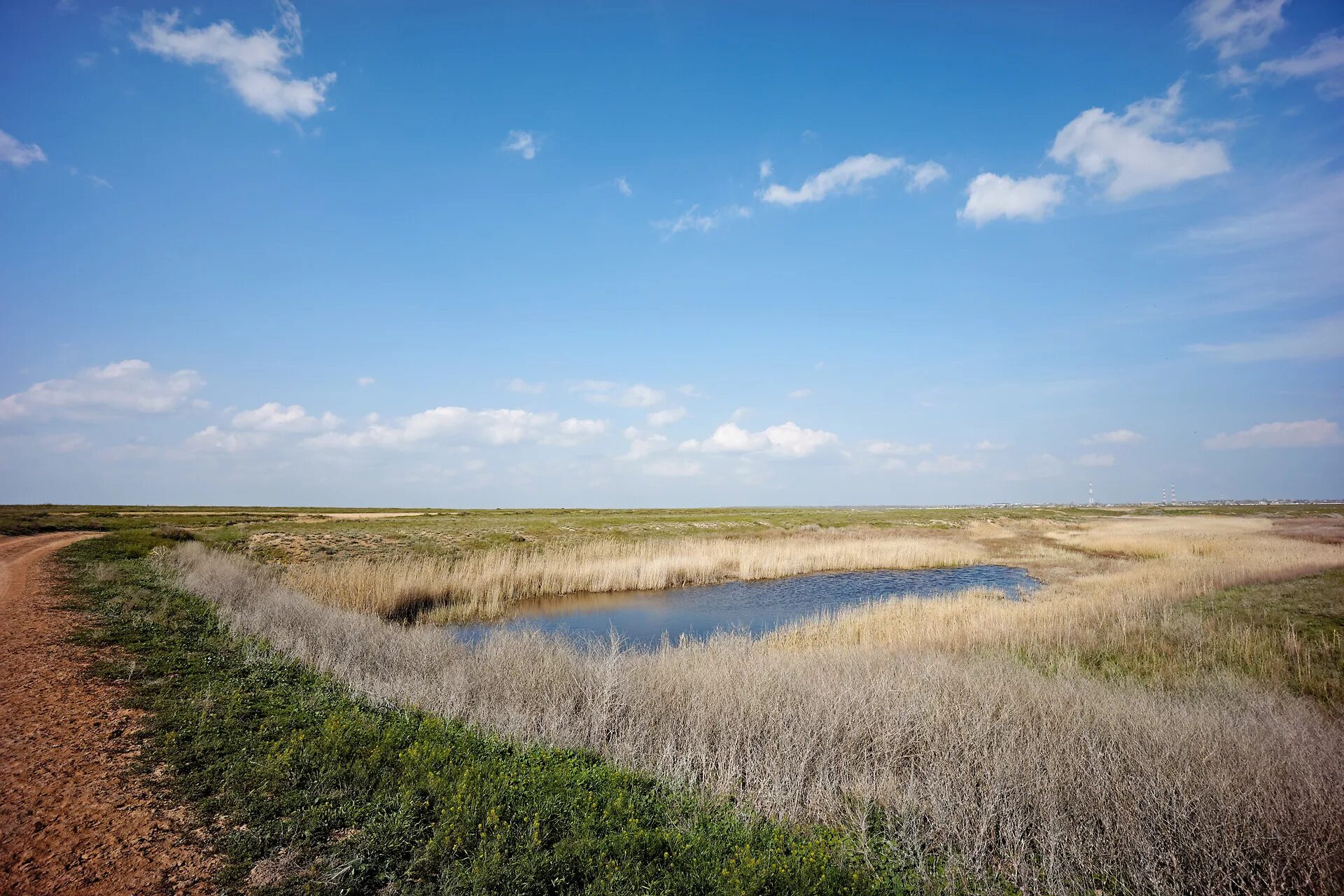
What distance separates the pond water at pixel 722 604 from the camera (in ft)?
60.2

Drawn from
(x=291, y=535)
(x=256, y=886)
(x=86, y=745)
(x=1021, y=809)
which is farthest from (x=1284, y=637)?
(x=291, y=535)

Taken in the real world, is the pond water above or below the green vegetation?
below

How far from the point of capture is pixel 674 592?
25.8 meters

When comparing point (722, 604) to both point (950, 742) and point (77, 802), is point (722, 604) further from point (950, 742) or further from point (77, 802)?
point (77, 802)

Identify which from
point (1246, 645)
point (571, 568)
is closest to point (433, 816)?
point (1246, 645)

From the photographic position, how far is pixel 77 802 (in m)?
4.71

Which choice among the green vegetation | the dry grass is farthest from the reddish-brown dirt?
the green vegetation

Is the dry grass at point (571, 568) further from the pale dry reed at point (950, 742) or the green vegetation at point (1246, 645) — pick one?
the green vegetation at point (1246, 645)

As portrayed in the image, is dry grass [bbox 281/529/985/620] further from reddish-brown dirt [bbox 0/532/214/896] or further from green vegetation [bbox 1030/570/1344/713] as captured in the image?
green vegetation [bbox 1030/570/1344/713]

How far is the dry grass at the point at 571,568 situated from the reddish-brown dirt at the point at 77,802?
1044 cm

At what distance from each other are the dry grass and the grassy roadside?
1210 centimetres

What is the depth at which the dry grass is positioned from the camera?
19703 mm

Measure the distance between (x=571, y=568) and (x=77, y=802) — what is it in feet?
69.4

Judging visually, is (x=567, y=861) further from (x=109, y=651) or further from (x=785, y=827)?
(x=109, y=651)
